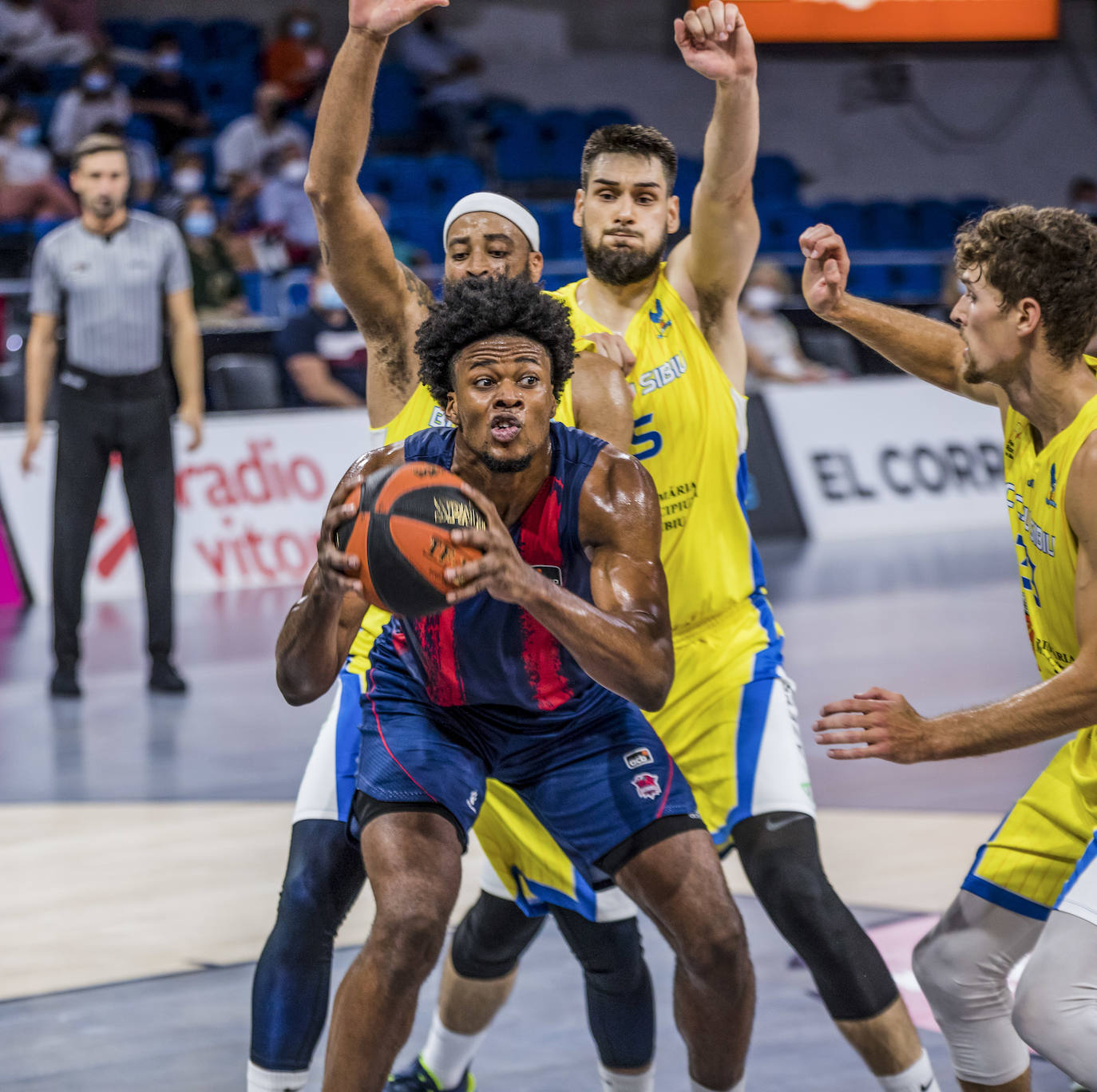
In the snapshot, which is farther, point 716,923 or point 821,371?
point 821,371

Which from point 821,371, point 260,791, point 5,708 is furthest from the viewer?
point 821,371

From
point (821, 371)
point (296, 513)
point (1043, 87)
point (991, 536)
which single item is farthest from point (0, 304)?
point (1043, 87)

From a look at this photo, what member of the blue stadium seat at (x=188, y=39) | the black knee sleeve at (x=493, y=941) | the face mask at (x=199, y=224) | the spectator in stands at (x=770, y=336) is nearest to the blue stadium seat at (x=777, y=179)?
the spectator in stands at (x=770, y=336)

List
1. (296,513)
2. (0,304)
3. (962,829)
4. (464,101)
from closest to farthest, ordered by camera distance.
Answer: (962,829) → (296,513) → (0,304) → (464,101)

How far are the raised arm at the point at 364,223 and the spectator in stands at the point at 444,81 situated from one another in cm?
1328

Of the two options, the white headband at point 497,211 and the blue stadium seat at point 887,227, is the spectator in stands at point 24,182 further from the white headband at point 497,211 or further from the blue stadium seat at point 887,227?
the white headband at point 497,211

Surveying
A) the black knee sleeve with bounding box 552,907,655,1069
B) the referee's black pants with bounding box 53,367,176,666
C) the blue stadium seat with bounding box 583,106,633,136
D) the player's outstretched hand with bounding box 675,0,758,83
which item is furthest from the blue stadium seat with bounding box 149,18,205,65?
the black knee sleeve with bounding box 552,907,655,1069

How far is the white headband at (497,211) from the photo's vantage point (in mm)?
4125

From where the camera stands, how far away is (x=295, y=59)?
15836mm

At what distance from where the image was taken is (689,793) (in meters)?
3.47

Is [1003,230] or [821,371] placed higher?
[1003,230]

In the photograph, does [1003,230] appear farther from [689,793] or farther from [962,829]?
[962,829]

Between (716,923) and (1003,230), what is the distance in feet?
4.74

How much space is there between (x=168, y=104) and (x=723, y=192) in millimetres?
11786
